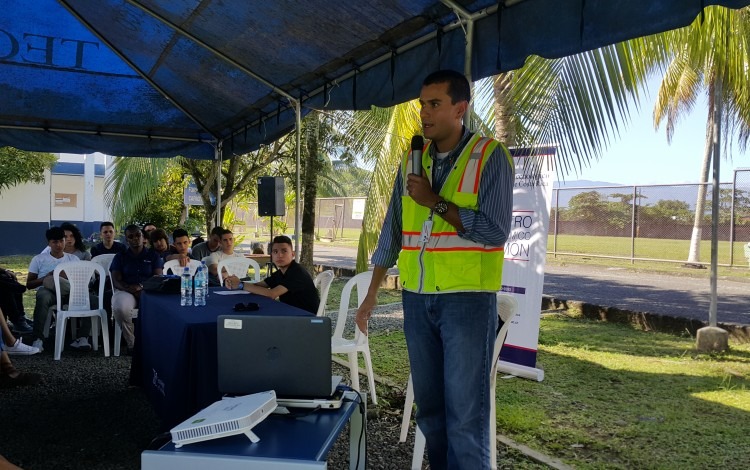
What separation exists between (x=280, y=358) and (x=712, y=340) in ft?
18.5

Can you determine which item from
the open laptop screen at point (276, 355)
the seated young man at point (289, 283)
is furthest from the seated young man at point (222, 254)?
the open laptop screen at point (276, 355)

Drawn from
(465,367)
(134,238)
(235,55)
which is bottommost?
(465,367)

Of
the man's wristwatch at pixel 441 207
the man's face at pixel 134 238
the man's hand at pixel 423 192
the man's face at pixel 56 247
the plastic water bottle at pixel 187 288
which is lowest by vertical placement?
the plastic water bottle at pixel 187 288

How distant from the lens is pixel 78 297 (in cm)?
580

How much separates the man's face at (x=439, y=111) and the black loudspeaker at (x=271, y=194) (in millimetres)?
5595

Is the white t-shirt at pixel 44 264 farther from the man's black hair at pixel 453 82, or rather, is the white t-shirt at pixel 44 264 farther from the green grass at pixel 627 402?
the man's black hair at pixel 453 82

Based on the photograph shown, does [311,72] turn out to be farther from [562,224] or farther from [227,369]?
[562,224]

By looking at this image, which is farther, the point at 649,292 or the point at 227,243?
the point at 649,292

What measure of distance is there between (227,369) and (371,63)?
2815 millimetres

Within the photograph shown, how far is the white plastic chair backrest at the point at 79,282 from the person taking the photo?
5680mm

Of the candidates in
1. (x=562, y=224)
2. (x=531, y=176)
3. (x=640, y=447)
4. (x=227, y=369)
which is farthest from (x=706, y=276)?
(x=227, y=369)

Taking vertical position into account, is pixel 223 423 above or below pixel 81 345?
above

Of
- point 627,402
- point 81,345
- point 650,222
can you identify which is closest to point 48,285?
point 81,345

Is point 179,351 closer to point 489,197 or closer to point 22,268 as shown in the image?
point 489,197
